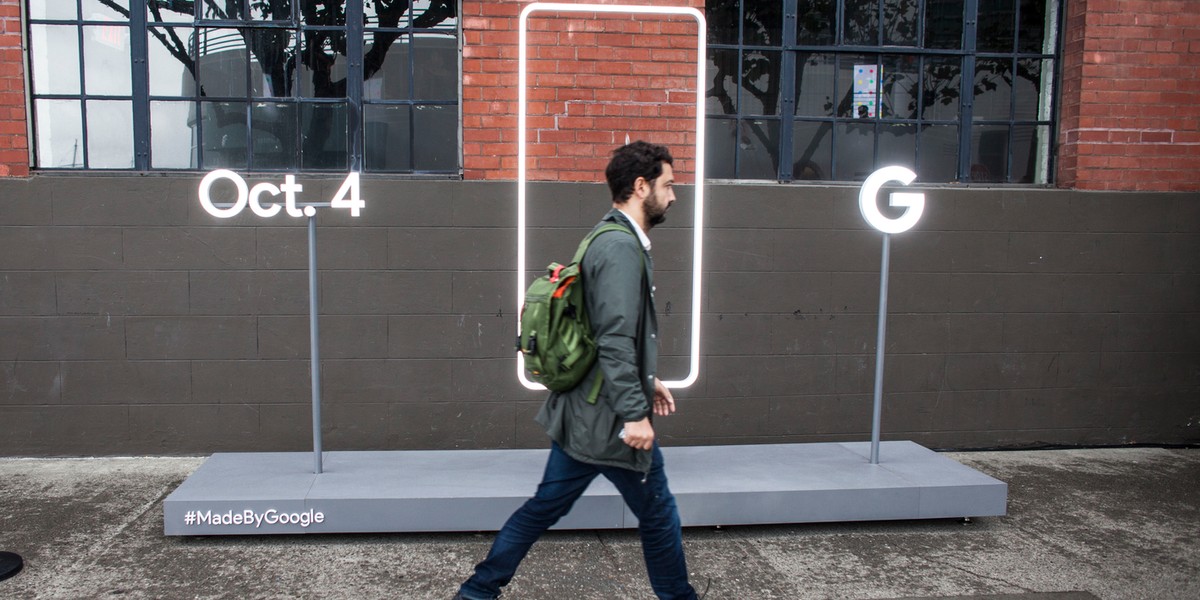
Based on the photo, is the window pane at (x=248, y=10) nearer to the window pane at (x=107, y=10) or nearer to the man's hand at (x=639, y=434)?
the window pane at (x=107, y=10)

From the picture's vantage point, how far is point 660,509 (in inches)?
128

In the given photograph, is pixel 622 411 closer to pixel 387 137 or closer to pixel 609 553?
pixel 609 553

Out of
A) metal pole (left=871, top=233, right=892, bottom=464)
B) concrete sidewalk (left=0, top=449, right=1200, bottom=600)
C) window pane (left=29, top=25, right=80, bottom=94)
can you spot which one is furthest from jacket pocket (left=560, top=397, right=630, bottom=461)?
window pane (left=29, top=25, right=80, bottom=94)

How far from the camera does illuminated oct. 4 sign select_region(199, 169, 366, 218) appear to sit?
4754mm

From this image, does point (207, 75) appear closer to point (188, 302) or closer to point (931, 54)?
point (188, 302)

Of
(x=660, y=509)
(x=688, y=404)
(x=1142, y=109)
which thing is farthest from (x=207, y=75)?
(x=1142, y=109)

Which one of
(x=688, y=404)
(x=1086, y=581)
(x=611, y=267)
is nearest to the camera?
(x=611, y=267)

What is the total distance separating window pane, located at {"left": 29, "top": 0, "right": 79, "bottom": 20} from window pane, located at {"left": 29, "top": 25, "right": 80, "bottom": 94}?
7 centimetres

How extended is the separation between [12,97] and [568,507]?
455 cm

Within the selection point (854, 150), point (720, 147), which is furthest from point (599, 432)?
point (854, 150)

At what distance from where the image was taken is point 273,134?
18.5 feet

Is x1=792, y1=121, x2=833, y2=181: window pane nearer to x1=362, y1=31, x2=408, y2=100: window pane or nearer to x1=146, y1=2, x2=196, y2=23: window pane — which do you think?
x1=362, y1=31, x2=408, y2=100: window pane

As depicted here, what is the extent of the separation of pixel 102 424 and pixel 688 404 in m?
3.82

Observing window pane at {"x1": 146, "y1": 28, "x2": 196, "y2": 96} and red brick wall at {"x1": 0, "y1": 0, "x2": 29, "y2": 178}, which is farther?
window pane at {"x1": 146, "y1": 28, "x2": 196, "y2": 96}
